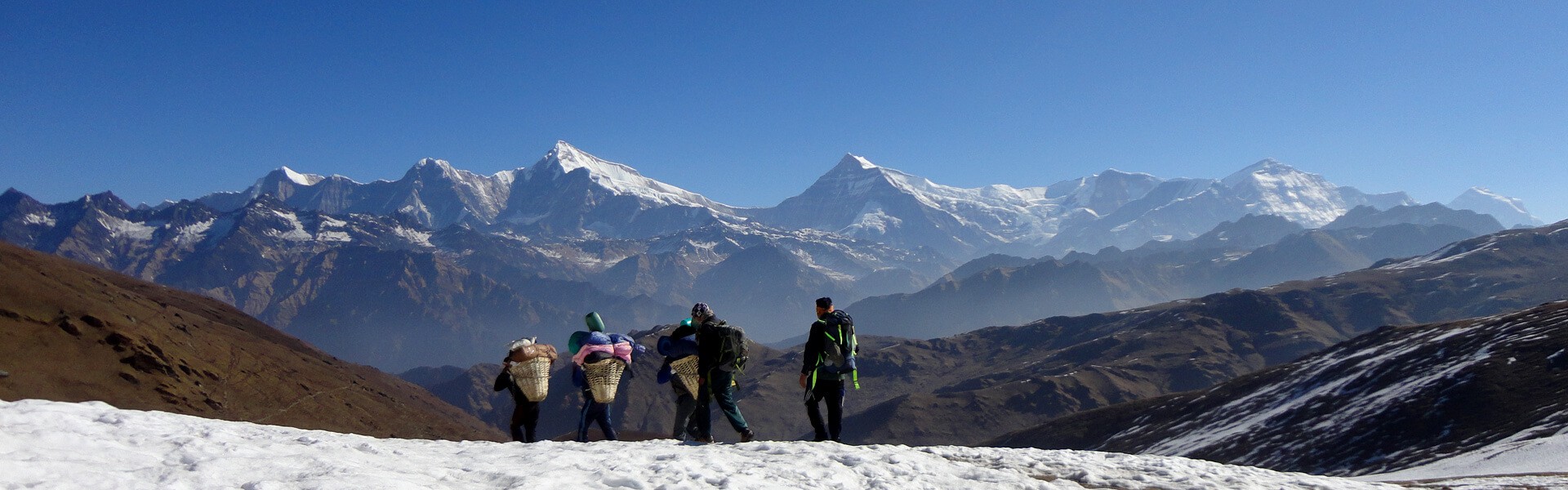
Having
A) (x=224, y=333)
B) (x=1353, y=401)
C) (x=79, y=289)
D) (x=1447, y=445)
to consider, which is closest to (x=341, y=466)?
(x=1447, y=445)

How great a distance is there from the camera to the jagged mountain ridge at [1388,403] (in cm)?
6912

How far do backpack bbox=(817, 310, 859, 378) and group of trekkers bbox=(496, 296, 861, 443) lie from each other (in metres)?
0.02

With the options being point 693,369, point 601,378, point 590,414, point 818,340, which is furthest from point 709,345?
point 590,414

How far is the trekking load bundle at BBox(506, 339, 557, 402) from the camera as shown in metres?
19.4

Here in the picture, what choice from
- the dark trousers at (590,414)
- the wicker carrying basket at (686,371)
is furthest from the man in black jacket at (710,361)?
the dark trousers at (590,414)

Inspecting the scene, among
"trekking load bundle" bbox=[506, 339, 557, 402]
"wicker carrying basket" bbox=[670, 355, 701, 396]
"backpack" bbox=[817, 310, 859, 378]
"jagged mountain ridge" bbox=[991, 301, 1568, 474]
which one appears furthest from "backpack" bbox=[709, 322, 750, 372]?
"jagged mountain ridge" bbox=[991, 301, 1568, 474]

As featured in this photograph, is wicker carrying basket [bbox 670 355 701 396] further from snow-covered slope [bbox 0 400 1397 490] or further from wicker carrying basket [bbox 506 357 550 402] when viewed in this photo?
wicker carrying basket [bbox 506 357 550 402]

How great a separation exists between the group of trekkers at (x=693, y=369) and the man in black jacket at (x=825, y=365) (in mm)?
18

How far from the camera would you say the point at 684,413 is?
19.1 metres

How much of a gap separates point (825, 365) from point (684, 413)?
331 centimetres

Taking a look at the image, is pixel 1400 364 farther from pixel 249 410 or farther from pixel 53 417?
pixel 249 410

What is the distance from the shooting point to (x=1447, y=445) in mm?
65438

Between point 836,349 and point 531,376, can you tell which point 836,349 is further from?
point 531,376

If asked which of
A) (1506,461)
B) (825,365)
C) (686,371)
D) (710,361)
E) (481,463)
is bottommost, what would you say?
(1506,461)
